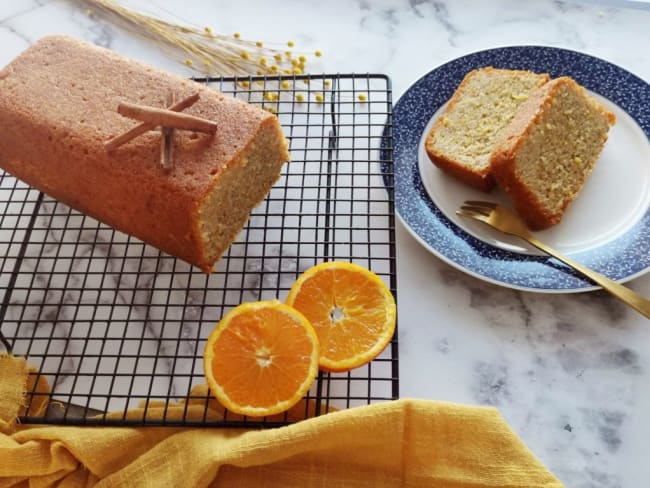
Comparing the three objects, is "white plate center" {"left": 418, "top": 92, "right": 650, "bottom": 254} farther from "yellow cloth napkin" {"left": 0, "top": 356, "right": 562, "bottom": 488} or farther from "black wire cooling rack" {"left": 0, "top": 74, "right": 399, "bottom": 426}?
"yellow cloth napkin" {"left": 0, "top": 356, "right": 562, "bottom": 488}

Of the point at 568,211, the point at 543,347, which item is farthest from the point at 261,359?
the point at 568,211

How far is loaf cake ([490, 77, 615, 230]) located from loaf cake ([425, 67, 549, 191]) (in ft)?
0.20

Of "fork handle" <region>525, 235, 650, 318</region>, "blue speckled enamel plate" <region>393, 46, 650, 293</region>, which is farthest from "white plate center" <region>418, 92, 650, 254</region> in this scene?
"fork handle" <region>525, 235, 650, 318</region>

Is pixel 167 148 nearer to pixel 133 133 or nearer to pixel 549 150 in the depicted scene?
pixel 133 133

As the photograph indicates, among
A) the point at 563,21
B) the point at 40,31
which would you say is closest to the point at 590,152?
the point at 563,21

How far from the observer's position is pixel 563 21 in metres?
2.62

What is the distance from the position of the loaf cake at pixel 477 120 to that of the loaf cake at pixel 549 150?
0.06 metres

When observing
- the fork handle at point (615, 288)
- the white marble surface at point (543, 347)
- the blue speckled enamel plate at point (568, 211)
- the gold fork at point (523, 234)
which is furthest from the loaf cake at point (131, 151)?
the fork handle at point (615, 288)

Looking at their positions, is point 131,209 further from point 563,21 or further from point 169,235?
point 563,21

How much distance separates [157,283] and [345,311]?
2.16 feet

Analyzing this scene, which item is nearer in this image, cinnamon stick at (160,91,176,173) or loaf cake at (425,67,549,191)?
cinnamon stick at (160,91,176,173)

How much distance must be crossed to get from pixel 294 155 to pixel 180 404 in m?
0.90

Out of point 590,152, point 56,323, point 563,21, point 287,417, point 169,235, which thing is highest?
point 563,21

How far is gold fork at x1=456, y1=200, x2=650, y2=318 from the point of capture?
70.4 inches
